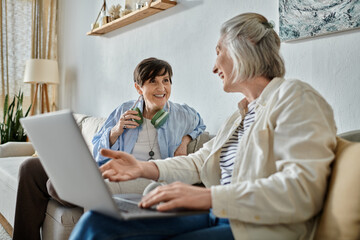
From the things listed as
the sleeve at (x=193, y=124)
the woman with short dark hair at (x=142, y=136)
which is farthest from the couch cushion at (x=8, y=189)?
the sleeve at (x=193, y=124)

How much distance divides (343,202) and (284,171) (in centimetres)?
15

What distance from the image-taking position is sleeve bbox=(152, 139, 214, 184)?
1.29m

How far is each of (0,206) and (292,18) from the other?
238cm

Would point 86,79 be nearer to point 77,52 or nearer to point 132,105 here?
point 77,52

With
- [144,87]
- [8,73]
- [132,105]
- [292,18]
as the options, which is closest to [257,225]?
[292,18]

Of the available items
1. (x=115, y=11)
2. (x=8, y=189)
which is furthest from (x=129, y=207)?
(x=115, y=11)

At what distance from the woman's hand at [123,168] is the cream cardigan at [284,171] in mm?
334

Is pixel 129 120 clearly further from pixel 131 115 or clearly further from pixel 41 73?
pixel 41 73

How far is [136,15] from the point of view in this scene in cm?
286

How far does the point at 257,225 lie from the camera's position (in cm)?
92

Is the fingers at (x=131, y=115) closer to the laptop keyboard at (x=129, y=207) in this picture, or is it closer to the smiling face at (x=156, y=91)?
the smiling face at (x=156, y=91)

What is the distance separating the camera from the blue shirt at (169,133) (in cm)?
202

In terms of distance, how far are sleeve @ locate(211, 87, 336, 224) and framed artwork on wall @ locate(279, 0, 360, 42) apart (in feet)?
2.45

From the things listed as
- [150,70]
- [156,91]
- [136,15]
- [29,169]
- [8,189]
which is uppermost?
[136,15]
